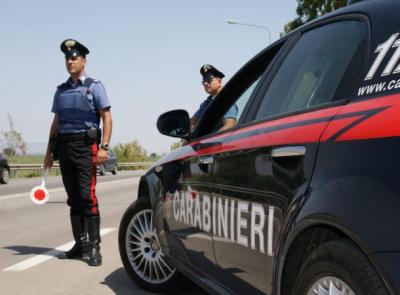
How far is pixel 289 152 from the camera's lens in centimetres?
227

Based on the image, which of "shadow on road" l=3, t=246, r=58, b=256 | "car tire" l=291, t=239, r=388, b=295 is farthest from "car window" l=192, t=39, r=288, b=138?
"shadow on road" l=3, t=246, r=58, b=256

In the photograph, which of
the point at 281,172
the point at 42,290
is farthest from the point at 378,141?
the point at 42,290

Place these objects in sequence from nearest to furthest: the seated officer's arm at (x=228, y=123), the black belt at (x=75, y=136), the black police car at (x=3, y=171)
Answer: the seated officer's arm at (x=228, y=123), the black belt at (x=75, y=136), the black police car at (x=3, y=171)

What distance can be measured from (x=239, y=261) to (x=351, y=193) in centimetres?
98

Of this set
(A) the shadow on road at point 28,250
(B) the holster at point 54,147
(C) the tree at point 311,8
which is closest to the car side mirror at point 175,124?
(B) the holster at point 54,147

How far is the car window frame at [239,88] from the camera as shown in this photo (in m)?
2.97

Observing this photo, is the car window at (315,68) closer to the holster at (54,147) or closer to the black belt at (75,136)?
the black belt at (75,136)

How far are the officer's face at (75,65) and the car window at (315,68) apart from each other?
321cm

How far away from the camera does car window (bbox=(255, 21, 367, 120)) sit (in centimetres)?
231

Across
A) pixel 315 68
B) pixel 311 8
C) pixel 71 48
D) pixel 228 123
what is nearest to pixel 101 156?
pixel 71 48

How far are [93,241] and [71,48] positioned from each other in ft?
5.97

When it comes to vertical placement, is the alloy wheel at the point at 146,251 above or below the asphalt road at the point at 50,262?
above

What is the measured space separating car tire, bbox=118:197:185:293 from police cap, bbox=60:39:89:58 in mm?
1868

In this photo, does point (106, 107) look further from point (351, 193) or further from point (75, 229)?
point (351, 193)
